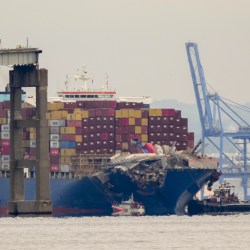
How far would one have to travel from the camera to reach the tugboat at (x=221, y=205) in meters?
193

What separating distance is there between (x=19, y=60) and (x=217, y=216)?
105 ft

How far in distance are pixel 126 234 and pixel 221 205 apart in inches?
2426

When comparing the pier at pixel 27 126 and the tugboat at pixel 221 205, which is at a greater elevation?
the pier at pixel 27 126

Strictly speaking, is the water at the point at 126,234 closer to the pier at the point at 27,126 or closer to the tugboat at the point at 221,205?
the pier at the point at 27,126

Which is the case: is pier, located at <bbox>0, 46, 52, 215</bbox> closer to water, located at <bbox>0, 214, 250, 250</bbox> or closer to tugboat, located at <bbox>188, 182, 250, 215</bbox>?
water, located at <bbox>0, 214, 250, 250</bbox>

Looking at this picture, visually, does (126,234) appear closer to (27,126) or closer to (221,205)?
(27,126)

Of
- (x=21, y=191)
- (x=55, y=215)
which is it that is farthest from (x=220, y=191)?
(x=21, y=191)

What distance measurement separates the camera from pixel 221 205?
19450 centimetres

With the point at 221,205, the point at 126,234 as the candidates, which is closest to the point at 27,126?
the point at 221,205

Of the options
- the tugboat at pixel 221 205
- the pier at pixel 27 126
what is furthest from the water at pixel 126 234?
the tugboat at pixel 221 205

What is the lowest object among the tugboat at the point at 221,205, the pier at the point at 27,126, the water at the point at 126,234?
the water at the point at 126,234

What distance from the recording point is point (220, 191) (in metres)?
198

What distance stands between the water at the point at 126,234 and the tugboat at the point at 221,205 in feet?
87.7

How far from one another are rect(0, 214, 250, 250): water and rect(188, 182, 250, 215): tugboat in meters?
26.7
